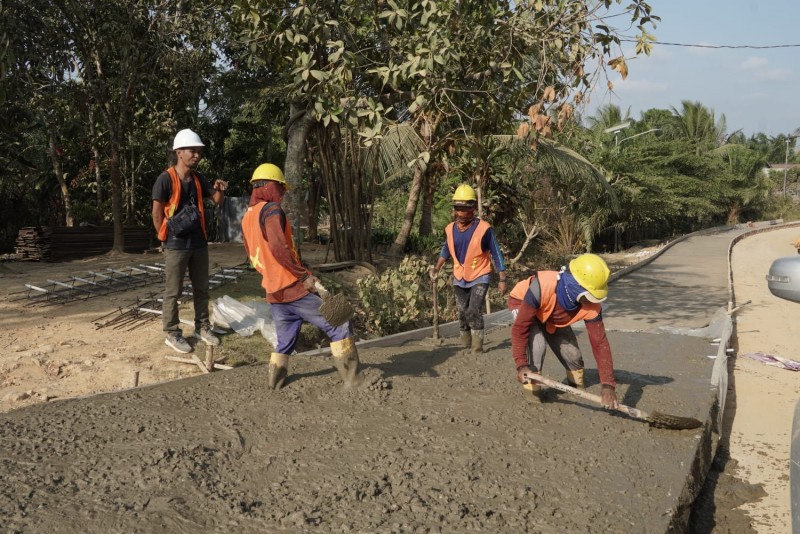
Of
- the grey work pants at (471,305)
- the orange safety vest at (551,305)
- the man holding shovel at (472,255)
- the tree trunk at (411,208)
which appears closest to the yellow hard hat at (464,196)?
the man holding shovel at (472,255)

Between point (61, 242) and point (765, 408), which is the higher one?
point (61, 242)

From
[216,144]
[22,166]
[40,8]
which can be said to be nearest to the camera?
[40,8]

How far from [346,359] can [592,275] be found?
1.81 m

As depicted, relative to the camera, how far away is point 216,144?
19.9 meters

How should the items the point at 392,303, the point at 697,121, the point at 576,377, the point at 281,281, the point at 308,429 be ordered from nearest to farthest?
1. the point at 308,429
2. the point at 281,281
3. the point at 576,377
4. the point at 392,303
5. the point at 697,121

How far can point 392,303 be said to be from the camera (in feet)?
26.4

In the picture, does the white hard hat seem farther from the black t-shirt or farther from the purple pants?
the purple pants

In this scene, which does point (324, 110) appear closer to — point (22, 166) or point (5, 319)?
point (5, 319)

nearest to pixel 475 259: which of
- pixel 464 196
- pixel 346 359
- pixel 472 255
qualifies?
pixel 472 255

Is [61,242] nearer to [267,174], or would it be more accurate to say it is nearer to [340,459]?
[267,174]

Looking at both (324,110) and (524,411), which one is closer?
(524,411)

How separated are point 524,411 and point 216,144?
55.1ft

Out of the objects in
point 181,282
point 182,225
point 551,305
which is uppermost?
point 182,225

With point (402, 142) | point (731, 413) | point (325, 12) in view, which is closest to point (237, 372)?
point (325, 12)
